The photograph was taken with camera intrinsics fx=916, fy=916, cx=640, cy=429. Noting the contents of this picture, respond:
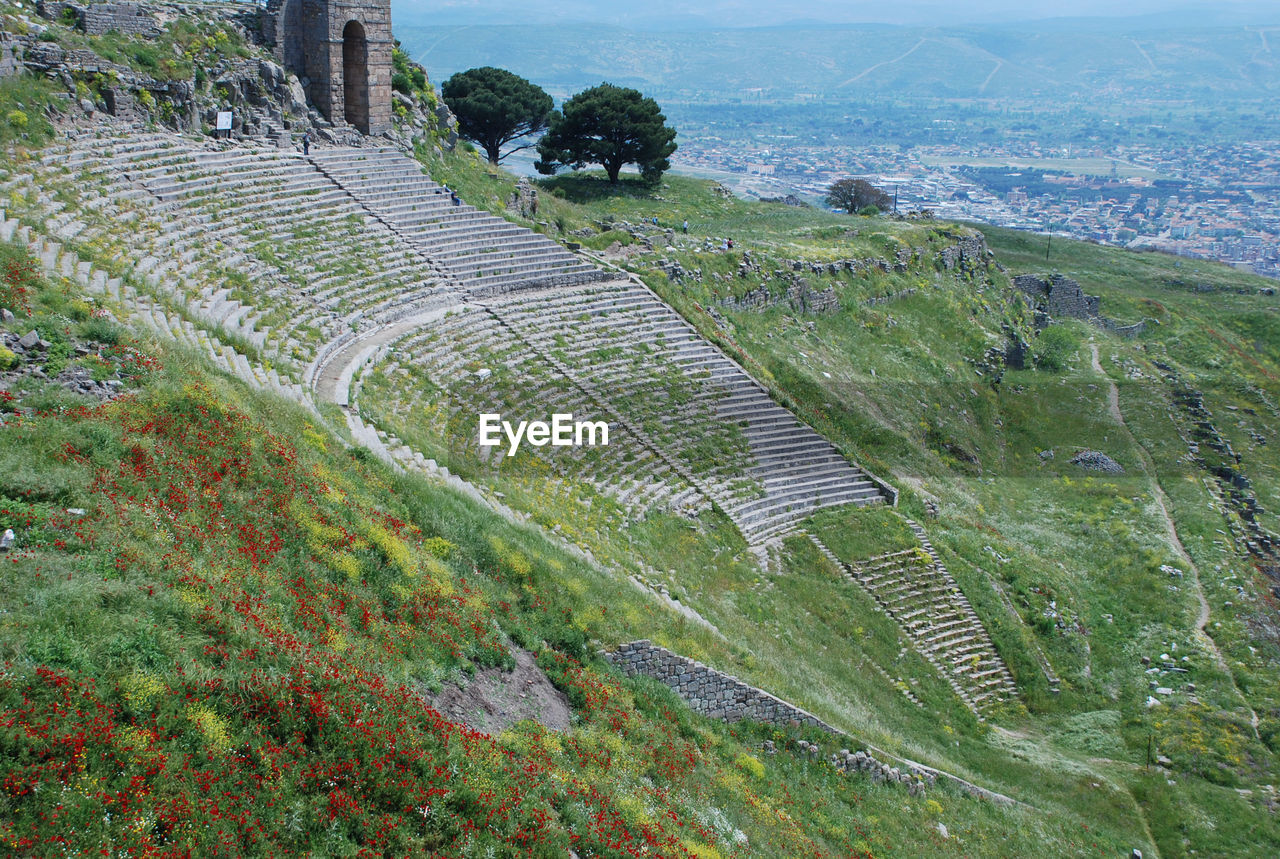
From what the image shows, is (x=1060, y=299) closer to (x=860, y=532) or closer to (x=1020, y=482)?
(x=1020, y=482)

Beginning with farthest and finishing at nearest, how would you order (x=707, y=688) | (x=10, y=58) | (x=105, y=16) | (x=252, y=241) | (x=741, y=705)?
(x=105, y=16)
(x=10, y=58)
(x=252, y=241)
(x=741, y=705)
(x=707, y=688)

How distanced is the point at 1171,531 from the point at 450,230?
81.7 ft

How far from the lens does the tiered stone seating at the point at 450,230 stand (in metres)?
27.9

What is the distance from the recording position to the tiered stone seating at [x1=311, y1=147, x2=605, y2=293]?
27922mm

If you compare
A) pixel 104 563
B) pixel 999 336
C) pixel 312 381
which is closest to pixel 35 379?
pixel 104 563

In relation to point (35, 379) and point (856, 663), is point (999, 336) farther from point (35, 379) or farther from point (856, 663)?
point (35, 379)

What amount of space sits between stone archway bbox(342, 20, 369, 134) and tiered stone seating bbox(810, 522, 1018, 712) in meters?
22.6

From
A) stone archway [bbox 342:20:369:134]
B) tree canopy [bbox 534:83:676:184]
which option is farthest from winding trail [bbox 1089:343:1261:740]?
stone archway [bbox 342:20:369:134]

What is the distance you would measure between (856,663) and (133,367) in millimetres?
→ 15202

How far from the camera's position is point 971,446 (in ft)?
109

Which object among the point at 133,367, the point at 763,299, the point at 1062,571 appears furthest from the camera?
the point at 763,299

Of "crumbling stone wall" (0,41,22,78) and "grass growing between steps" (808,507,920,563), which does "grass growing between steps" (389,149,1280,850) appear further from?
"crumbling stone wall" (0,41,22,78)

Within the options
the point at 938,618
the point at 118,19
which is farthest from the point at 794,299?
the point at 118,19

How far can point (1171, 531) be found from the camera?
29141mm
